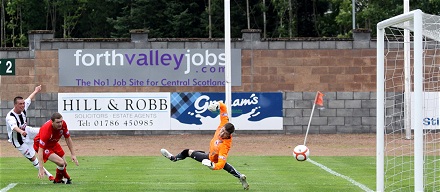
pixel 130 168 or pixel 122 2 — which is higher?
pixel 122 2

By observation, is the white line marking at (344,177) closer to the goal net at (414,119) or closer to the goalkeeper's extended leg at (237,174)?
the goal net at (414,119)

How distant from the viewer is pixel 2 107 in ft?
117

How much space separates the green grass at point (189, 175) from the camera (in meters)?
17.0

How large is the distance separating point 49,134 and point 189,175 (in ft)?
12.1

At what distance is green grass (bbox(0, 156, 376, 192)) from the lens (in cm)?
1698

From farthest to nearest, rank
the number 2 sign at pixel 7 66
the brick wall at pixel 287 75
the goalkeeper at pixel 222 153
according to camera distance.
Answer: the number 2 sign at pixel 7 66
the brick wall at pixel 287 75
the goalkeeper at pixel 222 153

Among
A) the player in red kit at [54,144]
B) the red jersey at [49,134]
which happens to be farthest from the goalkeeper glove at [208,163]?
the red jersey at [49,134]

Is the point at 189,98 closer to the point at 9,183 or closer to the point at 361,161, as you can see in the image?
the point at 361,161

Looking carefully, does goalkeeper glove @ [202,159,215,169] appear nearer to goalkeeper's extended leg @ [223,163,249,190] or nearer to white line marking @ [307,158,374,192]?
goalkeeper's extended leg @ [223,163,249,190]

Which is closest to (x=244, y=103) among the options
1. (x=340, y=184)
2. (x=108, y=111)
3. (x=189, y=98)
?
(x=189, y=98)

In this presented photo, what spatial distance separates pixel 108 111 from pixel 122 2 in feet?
97.9

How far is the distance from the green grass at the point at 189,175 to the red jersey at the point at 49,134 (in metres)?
0.76

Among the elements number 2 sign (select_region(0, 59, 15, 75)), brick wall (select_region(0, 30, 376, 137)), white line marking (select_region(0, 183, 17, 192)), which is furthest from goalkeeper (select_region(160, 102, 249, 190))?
number 2 sign (select_region(0, 59, 15, 75))

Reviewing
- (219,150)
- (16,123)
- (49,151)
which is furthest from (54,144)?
(219,150)
